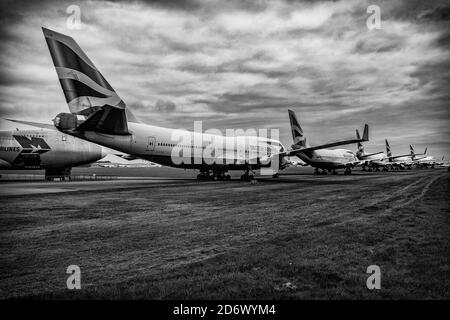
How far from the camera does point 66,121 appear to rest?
18688 mm

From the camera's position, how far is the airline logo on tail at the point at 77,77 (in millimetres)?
18141

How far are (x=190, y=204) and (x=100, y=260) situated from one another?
21.9ft

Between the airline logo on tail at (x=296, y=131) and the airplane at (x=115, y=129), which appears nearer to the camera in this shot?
the airplane at (x=115, y=129)

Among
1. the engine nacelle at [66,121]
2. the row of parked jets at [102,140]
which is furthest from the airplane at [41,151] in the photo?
the engine nacelle at [66,121]

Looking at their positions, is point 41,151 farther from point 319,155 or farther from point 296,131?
point 319,155

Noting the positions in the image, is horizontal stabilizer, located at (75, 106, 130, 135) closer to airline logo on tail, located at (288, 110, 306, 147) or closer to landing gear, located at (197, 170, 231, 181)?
landing gear, located at (197, 170, 231, 181)

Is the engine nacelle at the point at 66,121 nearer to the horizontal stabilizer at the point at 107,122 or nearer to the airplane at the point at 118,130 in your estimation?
the airplane at the point at 118,130

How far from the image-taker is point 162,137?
78.1ft

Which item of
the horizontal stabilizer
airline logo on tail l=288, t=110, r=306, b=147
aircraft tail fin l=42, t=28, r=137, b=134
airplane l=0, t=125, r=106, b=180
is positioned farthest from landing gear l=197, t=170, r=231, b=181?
airline logo on tail l=288, t=110, r=306, b=147

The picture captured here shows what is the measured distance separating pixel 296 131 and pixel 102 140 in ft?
90.8

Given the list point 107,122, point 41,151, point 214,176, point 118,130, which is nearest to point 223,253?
point 107,122

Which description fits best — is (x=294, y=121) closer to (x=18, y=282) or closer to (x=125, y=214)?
(x=125, y=214)

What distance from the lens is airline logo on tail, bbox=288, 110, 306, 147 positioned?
41.0 metres
